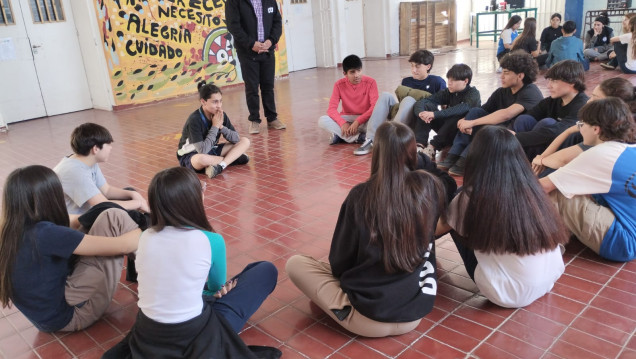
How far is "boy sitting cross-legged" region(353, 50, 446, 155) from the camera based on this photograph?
4.91 meters

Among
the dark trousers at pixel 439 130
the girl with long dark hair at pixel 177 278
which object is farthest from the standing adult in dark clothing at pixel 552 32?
the girl with long dark hair at pixel 177 278

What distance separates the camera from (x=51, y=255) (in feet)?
7.07

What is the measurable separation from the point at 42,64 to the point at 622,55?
9.70 m

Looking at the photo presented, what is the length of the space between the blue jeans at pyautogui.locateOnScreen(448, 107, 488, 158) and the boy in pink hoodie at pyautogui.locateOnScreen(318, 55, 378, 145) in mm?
1175

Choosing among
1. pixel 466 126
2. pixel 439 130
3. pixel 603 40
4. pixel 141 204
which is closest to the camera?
pixel 141 204

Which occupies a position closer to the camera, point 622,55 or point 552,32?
point 622,55

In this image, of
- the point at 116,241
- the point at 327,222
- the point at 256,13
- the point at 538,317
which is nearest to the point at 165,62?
the point at 256,13

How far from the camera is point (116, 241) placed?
230cm

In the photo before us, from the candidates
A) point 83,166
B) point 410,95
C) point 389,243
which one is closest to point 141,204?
point 83,166

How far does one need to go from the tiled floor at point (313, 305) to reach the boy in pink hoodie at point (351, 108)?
196 mm

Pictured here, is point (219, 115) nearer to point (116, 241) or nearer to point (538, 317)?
point (116, 241)

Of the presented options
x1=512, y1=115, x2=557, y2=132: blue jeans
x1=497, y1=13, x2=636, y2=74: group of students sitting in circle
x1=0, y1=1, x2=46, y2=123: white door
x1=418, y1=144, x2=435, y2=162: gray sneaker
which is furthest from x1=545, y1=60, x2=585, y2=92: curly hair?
x1=0, y1=1, x2=46, y2=123: white door

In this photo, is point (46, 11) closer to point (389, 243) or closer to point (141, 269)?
point (141, 269)

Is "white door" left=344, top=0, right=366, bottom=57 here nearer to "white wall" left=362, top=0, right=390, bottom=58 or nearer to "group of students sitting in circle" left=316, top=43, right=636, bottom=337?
"white wall" left=362, top=0, right=390, bottom=58
